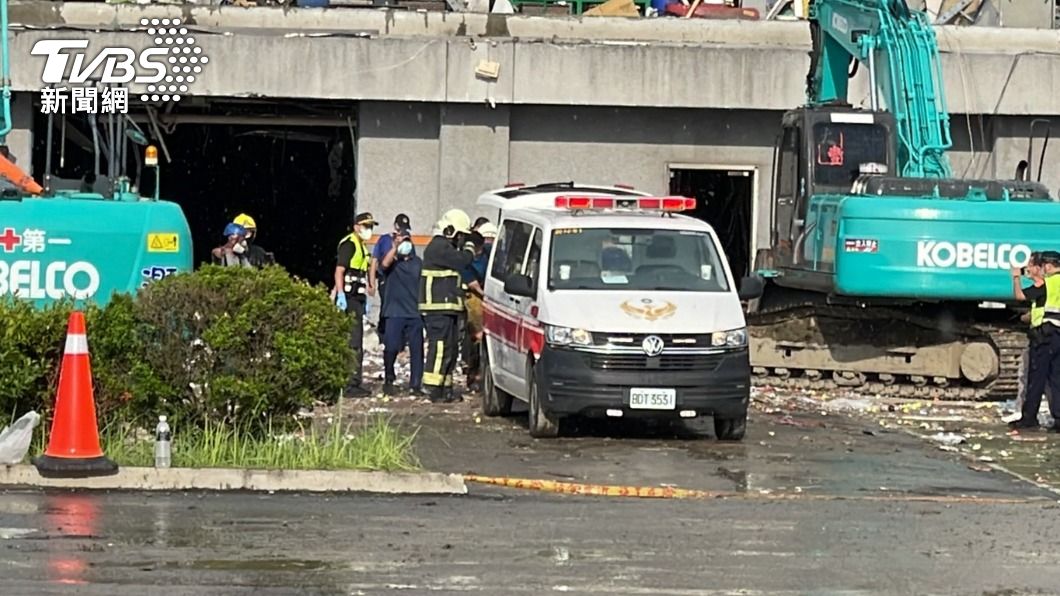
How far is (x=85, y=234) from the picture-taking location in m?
17.8

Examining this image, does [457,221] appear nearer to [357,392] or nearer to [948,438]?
[357,392]

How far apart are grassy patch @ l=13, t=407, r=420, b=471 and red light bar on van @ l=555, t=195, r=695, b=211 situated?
174 inches

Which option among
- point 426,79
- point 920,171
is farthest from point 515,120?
point 920,171

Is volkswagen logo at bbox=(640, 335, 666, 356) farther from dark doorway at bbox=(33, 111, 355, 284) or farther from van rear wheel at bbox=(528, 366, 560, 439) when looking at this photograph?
dark doorway at bbox=(33, 111, 355, 284)

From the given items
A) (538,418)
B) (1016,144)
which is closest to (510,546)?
(538,418)

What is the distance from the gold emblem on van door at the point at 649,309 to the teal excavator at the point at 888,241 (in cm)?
447

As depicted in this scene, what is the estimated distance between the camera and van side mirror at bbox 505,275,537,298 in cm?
1639

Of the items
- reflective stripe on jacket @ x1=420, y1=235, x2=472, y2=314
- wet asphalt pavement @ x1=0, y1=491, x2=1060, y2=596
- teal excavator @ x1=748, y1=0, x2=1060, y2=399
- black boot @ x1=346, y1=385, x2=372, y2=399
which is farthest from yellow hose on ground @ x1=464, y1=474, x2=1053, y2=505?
teal excavator @ x1=748, y1=0, x2=1060, y2=399

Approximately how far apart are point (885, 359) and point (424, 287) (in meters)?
5.52

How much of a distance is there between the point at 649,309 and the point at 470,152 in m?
11.0

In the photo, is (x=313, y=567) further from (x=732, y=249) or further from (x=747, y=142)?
(x=732, y=249)

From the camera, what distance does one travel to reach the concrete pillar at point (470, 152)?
26.4 metres

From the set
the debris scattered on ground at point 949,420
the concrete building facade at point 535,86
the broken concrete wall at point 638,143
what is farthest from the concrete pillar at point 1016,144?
the debris scattered on ground at point 949,420

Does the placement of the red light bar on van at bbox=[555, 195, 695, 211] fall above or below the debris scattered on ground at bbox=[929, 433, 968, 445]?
above
